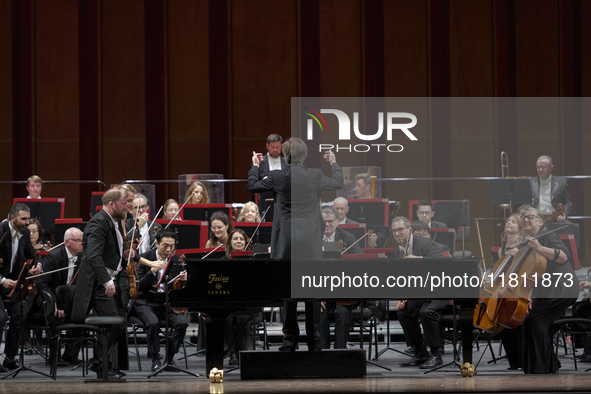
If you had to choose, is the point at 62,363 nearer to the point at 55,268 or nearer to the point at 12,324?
the point at 12,324

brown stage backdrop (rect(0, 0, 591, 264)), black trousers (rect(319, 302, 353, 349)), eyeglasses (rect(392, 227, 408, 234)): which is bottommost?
black trousers (rect(319, 302, 353, 349))

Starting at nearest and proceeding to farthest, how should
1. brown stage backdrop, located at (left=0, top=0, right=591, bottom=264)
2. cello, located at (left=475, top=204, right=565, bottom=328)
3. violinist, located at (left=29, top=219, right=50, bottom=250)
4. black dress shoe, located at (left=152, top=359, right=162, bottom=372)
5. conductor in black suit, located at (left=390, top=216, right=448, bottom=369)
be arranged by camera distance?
cello, located at (left=475, top=204, right=565, bottom=328) → black dress shoe, located at (left=152, top=359, right=162, bottom=372) → conductor in black suit, located at (left=390, top=216, right=448, bottom=369) → violinist, located at (left=29, top=219, right=50, bottom=250) → brown stage backdrop, located at (left=0, top=0, right=591, bottom=264)

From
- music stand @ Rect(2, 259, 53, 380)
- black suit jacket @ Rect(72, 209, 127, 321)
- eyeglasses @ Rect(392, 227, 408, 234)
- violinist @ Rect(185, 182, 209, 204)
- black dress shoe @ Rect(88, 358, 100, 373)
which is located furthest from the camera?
violinist @ Rect(185, 182, 209, 204)

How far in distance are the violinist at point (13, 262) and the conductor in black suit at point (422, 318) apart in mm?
2818

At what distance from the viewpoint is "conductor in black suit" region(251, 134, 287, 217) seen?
632 cm

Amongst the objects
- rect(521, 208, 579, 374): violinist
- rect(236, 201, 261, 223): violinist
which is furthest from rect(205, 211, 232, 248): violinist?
rect(521, 208, 579, 374): violinist

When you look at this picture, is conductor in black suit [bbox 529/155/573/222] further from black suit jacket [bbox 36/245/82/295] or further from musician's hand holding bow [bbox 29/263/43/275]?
musician's hand holding bow [bbox 29/263/43/275]

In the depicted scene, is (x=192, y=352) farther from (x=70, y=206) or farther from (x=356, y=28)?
(x=356, y=28)

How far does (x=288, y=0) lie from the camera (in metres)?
10.4

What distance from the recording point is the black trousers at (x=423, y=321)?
5707 millimetres

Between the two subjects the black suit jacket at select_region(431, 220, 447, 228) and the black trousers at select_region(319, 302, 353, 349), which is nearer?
the black trousers at select_region(319, 302, 353, 349)

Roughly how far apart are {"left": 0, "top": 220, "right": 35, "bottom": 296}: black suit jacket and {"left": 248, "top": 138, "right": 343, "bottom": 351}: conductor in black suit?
2.07 meters

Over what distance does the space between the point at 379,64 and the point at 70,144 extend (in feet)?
14.1

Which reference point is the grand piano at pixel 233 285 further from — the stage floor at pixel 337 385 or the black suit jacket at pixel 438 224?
the black suit jacket at pixel 438 224
